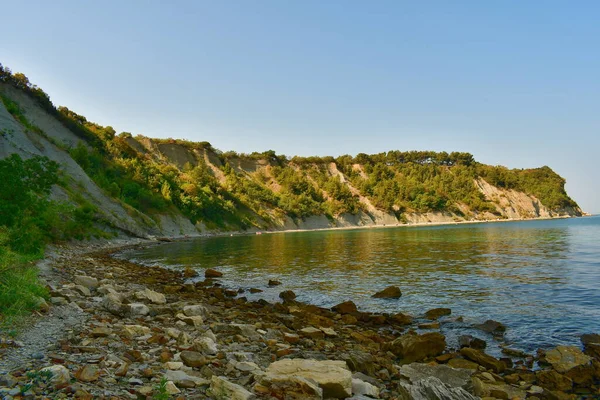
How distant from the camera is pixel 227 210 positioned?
3932 inches

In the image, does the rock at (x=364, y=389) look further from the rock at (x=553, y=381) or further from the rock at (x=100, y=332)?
the rock at (x=100, y=332)

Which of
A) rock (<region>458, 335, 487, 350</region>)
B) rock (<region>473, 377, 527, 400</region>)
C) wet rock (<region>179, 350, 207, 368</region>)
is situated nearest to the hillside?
wet rock (<region>179, 350, 207, 368</region>)

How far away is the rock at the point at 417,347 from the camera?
30.6ft

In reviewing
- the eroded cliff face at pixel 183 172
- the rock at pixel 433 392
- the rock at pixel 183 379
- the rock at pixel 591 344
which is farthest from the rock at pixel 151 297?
the eroded cliff face at pixel 183 172

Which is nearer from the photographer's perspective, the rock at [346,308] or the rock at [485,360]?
the rock at [485,360]

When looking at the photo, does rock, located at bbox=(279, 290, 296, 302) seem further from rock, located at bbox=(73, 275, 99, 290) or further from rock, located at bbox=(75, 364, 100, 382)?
rock, located at bbox=(75, 364, 100, 382)

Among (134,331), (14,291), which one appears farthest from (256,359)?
(14,291)

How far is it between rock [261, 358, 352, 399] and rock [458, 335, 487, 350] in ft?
16.5

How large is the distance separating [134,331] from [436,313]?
10.5 metres

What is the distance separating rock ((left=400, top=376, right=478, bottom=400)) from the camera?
5.67 metres

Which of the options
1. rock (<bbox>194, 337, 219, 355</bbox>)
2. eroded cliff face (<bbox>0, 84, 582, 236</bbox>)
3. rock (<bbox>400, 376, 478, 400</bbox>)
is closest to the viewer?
rock (<bbox>400, 376, 478, 400</bbox>)

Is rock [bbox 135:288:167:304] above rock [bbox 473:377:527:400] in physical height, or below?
above

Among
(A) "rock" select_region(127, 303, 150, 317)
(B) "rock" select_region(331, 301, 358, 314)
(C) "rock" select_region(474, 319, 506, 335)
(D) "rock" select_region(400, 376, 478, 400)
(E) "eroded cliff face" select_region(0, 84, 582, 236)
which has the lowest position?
(B) "rock" select_region(331, 301, 358, 314)

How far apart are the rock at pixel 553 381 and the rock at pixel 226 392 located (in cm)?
644
